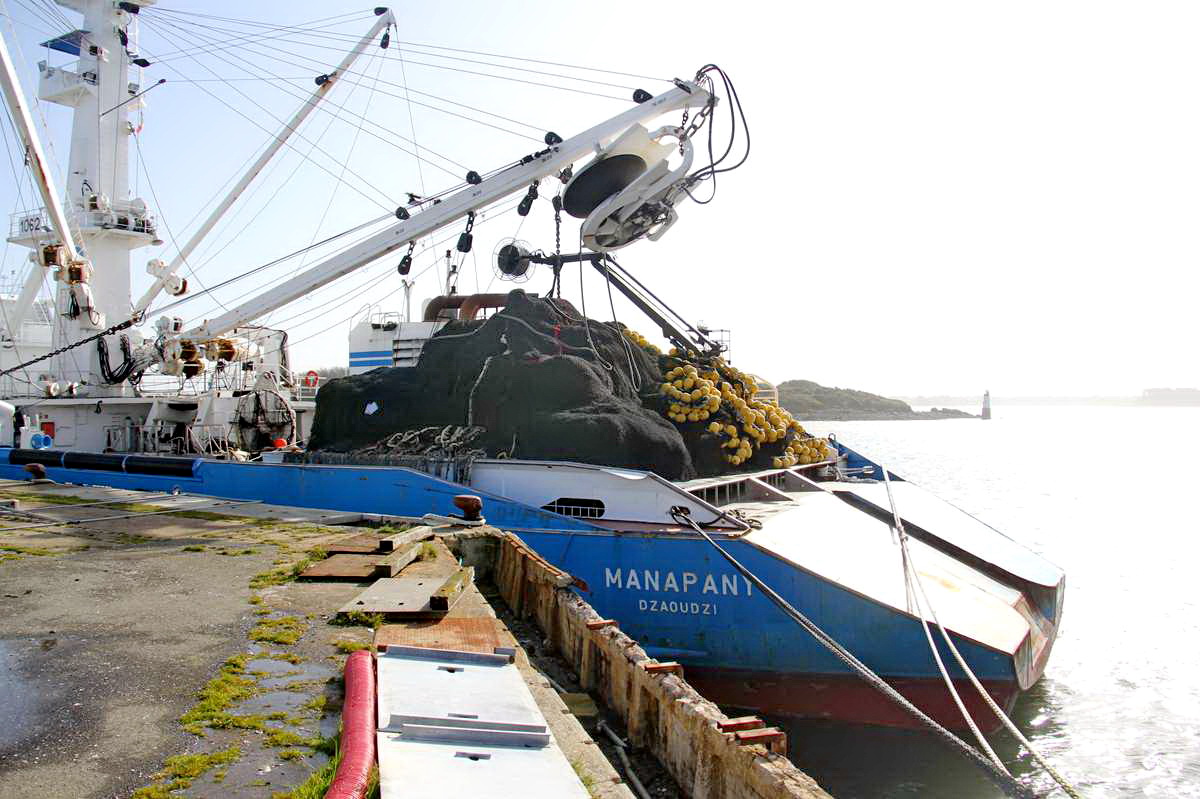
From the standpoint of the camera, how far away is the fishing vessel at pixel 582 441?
1199cm

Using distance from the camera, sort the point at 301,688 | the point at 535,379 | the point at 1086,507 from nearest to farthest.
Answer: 1. the point at 301,688
2. the point at 535,379
3. the point at 1086,507

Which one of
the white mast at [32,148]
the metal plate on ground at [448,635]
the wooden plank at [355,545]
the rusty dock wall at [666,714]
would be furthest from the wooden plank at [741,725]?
the white mast at [32,148]

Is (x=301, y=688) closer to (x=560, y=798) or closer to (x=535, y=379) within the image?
(x=560, y=798)

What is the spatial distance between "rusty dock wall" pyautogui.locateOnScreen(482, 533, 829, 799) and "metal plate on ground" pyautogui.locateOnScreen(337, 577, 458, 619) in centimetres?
139

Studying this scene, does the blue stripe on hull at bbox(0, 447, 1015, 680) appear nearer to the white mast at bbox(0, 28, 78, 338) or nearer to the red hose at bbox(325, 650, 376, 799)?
the red hose at bbox(325, 650, 376, 799)

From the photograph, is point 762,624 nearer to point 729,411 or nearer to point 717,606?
point 717,606

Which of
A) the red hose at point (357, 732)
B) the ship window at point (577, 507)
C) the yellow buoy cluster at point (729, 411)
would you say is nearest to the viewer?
the red hose at point (357, 732)

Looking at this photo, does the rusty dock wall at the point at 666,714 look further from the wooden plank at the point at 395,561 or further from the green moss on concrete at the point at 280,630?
the green moss on concrete at the point at 280,630

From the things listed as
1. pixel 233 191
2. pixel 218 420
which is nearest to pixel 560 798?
pixel 218 420

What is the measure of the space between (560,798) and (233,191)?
26287mm

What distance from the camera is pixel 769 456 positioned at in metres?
18.6

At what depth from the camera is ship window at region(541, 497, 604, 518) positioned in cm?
1429

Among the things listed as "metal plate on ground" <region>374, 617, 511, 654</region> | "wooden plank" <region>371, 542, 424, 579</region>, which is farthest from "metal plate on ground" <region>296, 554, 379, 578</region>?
"metal plate on ground" <region>374, 617, 511, 654</region>

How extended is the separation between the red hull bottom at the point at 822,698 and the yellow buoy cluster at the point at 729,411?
542cm
